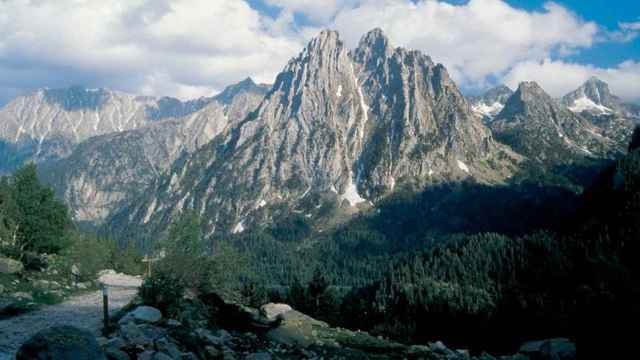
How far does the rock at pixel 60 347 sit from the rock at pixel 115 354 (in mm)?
1629

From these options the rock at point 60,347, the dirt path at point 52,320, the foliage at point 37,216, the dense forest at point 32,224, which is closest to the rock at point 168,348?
the rock at point 60,347

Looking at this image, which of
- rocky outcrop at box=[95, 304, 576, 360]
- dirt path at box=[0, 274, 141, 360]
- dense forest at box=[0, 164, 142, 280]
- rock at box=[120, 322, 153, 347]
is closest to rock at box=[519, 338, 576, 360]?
rocky outcrop at box=[95, 304, 576, 360]

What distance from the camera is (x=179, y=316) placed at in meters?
29.3

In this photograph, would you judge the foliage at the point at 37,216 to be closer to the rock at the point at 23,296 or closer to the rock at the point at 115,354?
the rock at the point at 23,296

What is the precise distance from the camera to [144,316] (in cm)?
2703

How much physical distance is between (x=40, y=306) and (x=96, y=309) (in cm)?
347

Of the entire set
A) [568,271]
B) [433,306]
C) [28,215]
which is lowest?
[433,306]

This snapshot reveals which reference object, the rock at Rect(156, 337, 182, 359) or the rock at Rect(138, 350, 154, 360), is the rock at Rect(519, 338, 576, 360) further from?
the rock at Rect(138, 350, 154, 360)

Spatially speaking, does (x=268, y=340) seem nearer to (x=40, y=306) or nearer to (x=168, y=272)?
(x=168, y=272)

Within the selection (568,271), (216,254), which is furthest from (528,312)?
(216,254)

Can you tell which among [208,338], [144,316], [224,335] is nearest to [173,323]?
[144,316]

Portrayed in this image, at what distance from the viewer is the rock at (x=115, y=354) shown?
18.3 metres

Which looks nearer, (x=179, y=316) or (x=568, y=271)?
(x=179, y=316)

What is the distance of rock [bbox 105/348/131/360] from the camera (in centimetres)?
1830
